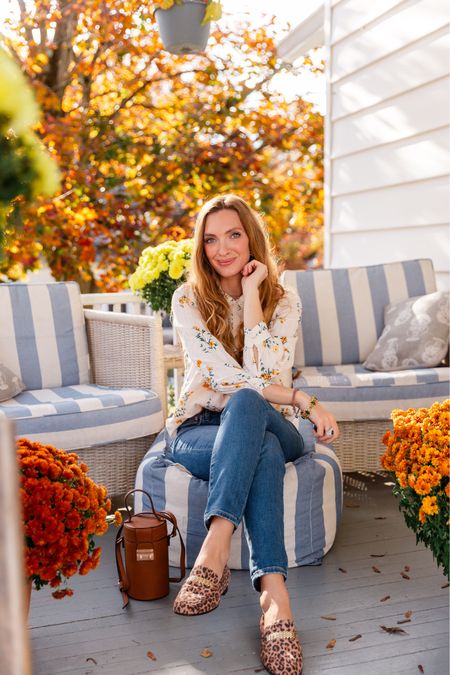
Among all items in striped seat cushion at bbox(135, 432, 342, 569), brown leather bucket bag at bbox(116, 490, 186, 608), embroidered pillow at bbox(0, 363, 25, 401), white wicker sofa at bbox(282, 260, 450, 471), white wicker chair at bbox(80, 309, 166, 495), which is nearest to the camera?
brown leather bucket bag at bbox(116, 490, 186, 608)

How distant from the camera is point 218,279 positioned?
8.06ft

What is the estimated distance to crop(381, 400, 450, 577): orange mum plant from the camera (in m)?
1.65

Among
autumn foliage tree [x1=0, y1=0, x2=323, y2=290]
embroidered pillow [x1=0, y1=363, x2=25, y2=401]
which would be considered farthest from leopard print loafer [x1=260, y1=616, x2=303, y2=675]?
autumn foliage tree [x1=0, y1=0, x2=323, y2=290]

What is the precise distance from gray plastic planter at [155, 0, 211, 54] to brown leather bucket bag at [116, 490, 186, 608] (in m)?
2.79

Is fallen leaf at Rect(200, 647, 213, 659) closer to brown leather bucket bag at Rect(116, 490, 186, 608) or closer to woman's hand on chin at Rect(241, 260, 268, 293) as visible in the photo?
brown leather bucket bag at Rect(116, 490, 186, 608)

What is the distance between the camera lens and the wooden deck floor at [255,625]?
1723 mm

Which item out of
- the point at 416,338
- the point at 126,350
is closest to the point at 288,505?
the point at 126,350

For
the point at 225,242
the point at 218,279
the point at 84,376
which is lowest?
the point at 84,376

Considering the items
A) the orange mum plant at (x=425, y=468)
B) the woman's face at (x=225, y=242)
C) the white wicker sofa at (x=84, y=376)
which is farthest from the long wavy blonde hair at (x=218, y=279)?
the orange mum plant at (x=425, y=468)

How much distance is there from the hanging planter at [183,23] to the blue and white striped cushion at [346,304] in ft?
4.83

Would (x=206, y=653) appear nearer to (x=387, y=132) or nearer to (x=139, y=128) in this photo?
(x=387, y=132)

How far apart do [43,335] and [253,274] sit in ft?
3.78

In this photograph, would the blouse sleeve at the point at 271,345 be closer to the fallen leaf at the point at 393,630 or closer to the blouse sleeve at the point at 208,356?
the blouse sleeve at the point at 208,356

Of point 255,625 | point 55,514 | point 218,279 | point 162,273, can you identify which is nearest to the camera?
point 55,514
